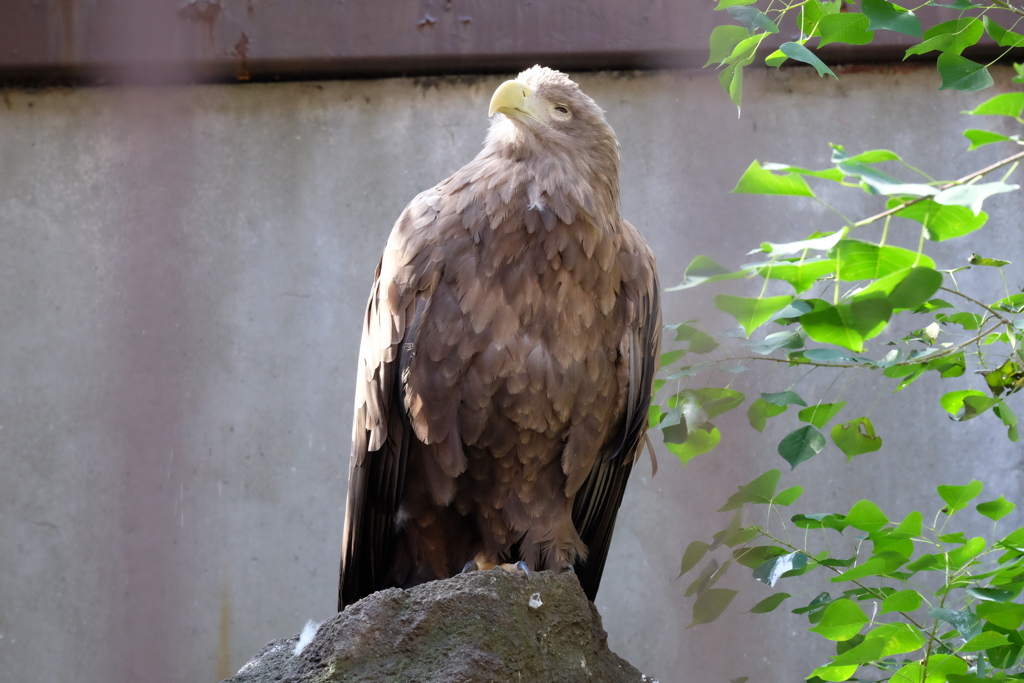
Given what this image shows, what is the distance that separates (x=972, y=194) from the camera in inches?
42.3

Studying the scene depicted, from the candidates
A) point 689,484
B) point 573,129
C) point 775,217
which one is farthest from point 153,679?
point 775,217

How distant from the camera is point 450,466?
7.33ft

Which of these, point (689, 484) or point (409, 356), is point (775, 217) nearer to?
point (689, 484)

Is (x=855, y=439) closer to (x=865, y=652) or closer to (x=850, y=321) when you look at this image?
(x=865, y=652)

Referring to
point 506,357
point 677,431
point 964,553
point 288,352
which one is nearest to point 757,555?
point 677,431

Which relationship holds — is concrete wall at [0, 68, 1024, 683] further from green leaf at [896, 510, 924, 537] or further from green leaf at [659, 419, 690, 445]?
green leaf at [896, 510, 924, 537]

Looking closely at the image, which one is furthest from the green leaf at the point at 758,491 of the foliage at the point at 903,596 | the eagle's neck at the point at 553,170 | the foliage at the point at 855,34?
the foliage at the point at 855,34

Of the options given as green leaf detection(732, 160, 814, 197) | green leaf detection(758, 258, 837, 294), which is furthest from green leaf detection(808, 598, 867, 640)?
green leaf detection(732, 160, 814, 197)

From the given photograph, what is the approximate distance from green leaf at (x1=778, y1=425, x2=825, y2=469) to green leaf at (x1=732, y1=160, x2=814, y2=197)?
96 centimetres

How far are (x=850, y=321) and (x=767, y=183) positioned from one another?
0.68 ft

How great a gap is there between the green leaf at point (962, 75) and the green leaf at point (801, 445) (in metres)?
0.78

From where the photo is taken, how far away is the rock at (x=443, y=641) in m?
1.55

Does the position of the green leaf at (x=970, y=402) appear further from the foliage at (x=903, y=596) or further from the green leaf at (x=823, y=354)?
the green leaf at (x=823, y=354)

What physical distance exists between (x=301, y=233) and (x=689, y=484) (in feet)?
6.13
